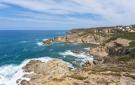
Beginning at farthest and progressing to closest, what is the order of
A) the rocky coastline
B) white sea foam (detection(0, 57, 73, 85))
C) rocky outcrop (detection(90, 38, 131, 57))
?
rocky outcrop (detection(90, 38, 131, 57))
white sea foam (detection(0, 57, 73, 85))
the rocky coastline

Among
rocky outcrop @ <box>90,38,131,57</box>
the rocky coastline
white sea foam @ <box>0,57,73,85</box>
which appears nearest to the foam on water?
white sea foam @ <box>0,57,73,85</box>

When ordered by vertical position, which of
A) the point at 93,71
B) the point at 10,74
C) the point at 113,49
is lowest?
the point at 10,74

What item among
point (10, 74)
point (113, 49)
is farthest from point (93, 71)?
point (113, 49)

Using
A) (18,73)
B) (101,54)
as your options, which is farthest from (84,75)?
(101,54)

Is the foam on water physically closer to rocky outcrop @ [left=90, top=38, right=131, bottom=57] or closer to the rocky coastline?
the rocky coastline

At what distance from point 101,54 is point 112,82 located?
75.4 metres

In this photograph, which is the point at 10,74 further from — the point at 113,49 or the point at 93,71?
the point at 113,49

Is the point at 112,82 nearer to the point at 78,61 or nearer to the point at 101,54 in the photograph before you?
the point at 78,61

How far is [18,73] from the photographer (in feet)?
297

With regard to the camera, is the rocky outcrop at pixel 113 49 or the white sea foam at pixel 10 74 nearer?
the white sea foam at pixel 10 74

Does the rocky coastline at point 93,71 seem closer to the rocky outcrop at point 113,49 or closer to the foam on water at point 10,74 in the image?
the rocky outcrop at point 113,49

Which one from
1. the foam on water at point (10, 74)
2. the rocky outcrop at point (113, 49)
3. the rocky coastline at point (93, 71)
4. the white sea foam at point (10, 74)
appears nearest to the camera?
the rocky coastline at point (93, 71)

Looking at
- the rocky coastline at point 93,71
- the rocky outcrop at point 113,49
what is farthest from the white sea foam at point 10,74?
the rocky outcrop at point 113,49

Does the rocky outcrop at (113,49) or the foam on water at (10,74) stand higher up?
the rocky outcrop at (113,49)
